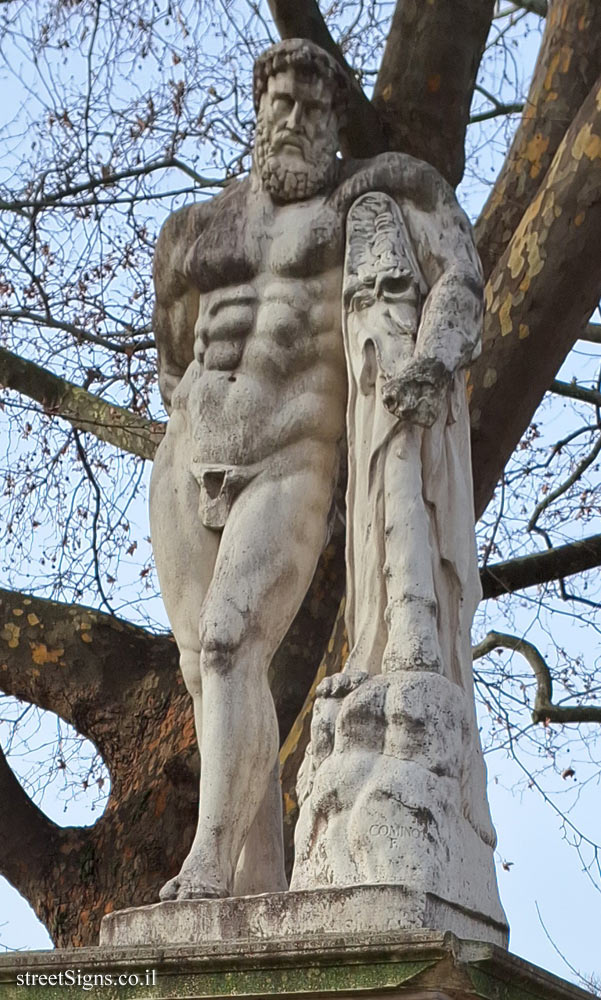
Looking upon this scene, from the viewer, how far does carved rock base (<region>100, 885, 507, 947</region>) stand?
471cm

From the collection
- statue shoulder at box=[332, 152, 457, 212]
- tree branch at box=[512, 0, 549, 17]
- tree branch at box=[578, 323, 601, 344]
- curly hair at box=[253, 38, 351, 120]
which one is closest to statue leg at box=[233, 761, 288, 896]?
statue shoulder at box=[332, 152, 457, 212]

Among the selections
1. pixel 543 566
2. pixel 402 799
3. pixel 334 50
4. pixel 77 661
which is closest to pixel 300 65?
pixel 402 799

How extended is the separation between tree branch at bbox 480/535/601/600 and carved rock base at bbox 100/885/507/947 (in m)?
4.75

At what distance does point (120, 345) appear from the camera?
35.0ft

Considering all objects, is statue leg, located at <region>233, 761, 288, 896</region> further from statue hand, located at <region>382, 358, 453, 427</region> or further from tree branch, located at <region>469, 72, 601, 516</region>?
tree branch, located at <region>469, 72, 601, 516</region>

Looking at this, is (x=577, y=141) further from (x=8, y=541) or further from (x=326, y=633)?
(x=8, y=541)

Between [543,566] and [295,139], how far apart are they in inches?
170

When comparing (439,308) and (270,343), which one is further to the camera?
(270,343)

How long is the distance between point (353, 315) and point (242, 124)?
4883mm

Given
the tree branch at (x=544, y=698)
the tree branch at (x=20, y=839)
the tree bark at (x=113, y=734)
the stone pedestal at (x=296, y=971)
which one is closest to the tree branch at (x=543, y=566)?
the tree branch at (x=544, y=698)

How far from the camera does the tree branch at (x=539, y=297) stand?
8367 mm

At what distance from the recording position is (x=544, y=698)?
1090 centimetres

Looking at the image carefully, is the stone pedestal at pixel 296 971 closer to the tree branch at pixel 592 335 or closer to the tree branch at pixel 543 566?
the tree branch at pixel 543 566

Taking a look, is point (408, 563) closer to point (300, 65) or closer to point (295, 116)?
point (295, 116)
